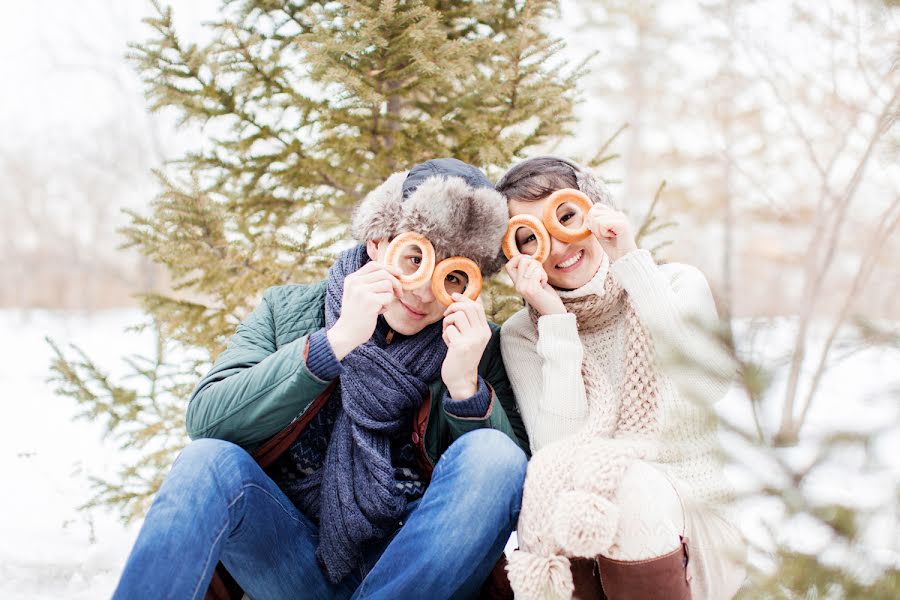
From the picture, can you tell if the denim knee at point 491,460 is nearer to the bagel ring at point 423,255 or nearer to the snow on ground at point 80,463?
the bagel ring at point 423,255

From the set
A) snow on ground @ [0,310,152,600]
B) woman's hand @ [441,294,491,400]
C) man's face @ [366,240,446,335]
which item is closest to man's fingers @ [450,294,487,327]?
woman's hand @ [441,294,491,400]

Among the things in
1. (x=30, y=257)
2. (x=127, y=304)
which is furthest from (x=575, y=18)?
(x=30, y=257)

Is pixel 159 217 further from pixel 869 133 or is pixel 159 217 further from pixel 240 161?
pixel 869 133

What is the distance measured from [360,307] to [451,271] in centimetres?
29

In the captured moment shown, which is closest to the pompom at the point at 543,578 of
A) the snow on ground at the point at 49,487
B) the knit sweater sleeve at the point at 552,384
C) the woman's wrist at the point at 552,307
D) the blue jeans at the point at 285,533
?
the blue jeans at the point at 285,533

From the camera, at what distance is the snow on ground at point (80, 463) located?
0.67 metres

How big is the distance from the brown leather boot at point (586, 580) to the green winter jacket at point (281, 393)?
1.36 ft

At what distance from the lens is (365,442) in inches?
69.3

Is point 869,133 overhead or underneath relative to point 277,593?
overhead

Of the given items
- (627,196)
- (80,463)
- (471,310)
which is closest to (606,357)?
(471,310)

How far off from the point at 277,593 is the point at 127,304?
455 inches

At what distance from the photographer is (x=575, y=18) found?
26.8 feet

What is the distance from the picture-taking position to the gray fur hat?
1.81m

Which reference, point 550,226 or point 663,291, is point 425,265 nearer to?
point 550,226
